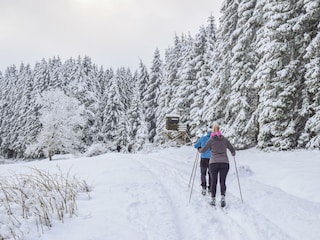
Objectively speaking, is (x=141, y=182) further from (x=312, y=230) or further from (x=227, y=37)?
(x=227, y=37)

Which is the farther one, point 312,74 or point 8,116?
point 8,116

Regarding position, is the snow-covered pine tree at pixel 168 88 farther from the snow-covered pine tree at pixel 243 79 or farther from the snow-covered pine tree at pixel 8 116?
the snow-covered pine tree at pixel 8 116

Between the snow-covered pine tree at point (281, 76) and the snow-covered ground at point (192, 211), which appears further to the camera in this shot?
the snow-covered pine tree at point (281, 76)

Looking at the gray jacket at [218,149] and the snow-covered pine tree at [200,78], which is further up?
the snow-covered pine tree at [200,78]

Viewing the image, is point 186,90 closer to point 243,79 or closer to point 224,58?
point 224,58

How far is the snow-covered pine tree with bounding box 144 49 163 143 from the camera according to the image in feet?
150

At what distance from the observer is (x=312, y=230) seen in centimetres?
539

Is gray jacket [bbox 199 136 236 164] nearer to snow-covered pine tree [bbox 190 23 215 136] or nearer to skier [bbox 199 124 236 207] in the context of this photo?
skier [bbox 199 124 236 207]

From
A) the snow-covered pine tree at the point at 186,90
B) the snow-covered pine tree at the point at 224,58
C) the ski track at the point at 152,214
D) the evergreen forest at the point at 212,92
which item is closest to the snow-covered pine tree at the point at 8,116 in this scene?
the evergreen forest at the point at 212,92

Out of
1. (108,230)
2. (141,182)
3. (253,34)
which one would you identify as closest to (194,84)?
(253,34)

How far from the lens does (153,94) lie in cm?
4672

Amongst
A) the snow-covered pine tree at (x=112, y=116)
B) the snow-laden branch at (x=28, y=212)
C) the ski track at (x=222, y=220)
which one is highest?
the snow-covered pine tree at (x=112, y=116)

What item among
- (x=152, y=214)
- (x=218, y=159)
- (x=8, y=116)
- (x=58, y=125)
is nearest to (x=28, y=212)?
(x=152, y=214)

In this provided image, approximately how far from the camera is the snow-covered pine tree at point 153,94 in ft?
150
